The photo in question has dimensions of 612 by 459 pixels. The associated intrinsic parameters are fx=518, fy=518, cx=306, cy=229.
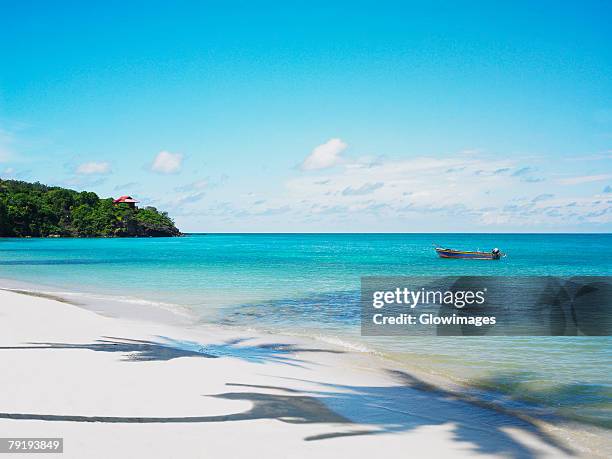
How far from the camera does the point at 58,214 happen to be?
17488 cm

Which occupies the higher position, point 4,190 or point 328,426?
point 4,190

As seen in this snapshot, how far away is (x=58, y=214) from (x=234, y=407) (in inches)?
7350

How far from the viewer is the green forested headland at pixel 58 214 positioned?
156 meters

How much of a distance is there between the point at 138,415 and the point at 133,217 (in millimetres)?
200120

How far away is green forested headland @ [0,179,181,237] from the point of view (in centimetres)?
15625

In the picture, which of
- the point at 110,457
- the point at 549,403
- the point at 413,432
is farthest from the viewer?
the point at 549,403

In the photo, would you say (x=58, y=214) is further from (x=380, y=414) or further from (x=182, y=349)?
(x=380, y=414)

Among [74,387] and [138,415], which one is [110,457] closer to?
[138,415]

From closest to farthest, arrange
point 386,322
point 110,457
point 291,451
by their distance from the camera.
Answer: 1. point 110,457
2. point 291,451
3. point 386,322

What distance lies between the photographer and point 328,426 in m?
6.91

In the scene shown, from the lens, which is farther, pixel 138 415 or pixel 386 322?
pixel 386 322

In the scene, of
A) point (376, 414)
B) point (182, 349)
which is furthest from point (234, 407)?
point (182, 349)

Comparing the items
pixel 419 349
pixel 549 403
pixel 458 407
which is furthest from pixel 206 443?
pixel 419 349

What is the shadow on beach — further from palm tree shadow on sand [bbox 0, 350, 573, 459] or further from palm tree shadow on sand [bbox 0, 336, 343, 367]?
palm tree shadow on sand [bbox 0, 336, 343, 367]
